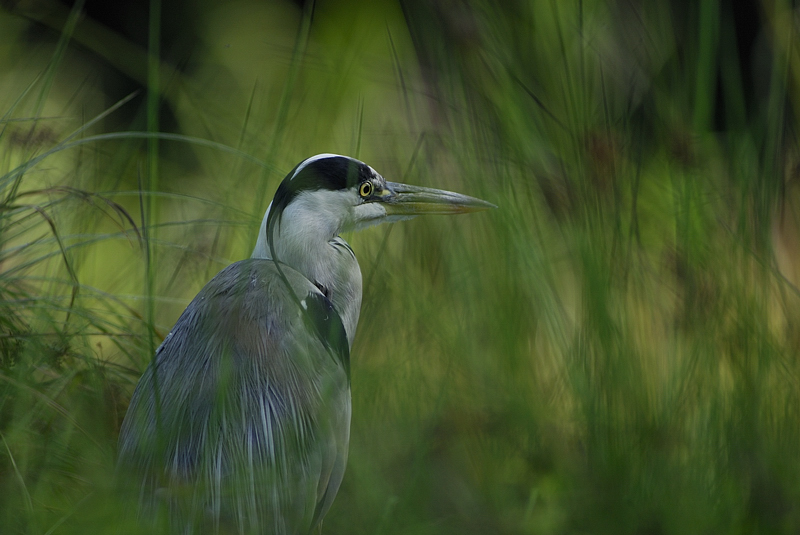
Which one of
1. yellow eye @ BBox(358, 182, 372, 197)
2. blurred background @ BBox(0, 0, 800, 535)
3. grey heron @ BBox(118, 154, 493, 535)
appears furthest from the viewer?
yellow eye @ BBox(358, 182, 372, 197)

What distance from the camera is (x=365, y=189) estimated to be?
2041 millimetres

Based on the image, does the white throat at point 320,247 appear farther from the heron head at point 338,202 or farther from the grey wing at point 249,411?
the grey wing at point 249,411

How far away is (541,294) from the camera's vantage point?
130 cm

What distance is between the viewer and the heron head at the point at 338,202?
74.9 inches

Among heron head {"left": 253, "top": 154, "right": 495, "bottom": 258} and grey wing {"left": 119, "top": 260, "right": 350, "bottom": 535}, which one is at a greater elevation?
heron head {"left": 253, "top": 154, "right": 495, "bottom": 258}

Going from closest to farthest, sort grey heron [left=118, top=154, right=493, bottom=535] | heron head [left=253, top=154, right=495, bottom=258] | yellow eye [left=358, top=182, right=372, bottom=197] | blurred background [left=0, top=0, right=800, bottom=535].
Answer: blurred background [left=0, top=0, right=800, bottom=535] < grey heron [left=118, top=154, right=493, bottom=535] < heron head [left=253, top=154, right=495, bottom=258] < yellow eye [left=358, top=182, right=372, bottom=197]

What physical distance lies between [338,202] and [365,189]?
0.09 metres

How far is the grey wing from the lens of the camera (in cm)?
133

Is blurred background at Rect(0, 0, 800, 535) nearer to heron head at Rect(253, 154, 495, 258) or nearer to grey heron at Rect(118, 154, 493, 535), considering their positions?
grey heron at Rect(118, 154, 493, 535)

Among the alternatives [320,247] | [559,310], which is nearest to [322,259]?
[320,247]

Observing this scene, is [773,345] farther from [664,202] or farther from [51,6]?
[51,6]

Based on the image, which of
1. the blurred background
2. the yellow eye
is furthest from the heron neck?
the blurred background

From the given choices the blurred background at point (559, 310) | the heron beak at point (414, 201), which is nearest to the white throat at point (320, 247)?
the heron beak at point (414, 201)

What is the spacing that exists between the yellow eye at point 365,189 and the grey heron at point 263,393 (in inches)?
2.9
